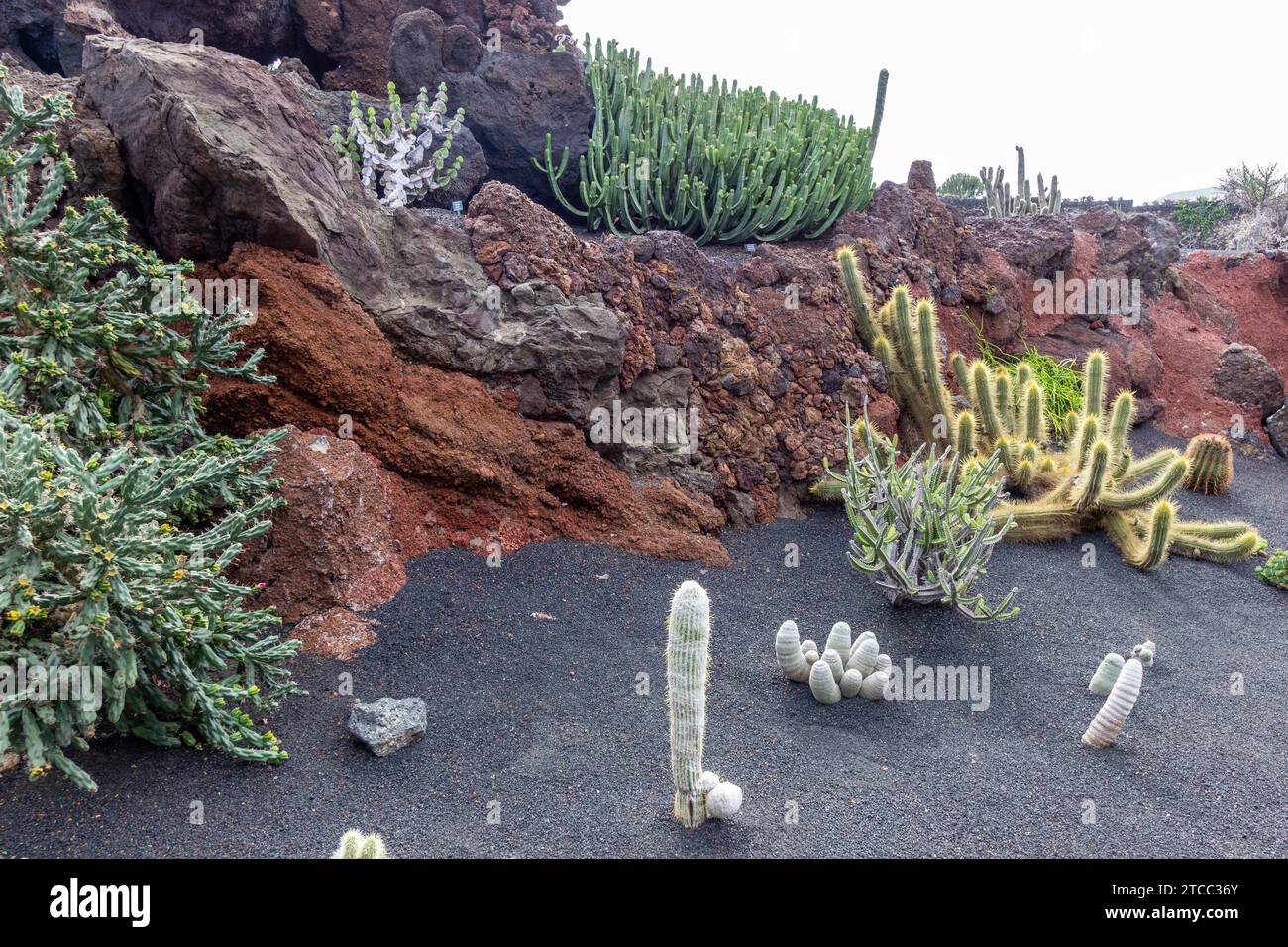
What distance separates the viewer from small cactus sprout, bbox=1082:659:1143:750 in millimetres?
3584

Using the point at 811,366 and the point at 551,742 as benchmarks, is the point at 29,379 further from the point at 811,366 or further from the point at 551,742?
the point at 811,366

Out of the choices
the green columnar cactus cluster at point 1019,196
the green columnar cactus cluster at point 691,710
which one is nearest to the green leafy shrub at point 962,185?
the green columnar cactus cluster at point 1019,196

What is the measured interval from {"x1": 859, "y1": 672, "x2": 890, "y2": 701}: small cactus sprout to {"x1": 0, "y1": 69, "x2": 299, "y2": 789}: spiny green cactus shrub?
226 centimetres

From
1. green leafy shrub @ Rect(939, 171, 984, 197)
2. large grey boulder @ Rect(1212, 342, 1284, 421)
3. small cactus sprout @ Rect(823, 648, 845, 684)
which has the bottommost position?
small cactus sprout @ Rect(823, 648, 845, 684)

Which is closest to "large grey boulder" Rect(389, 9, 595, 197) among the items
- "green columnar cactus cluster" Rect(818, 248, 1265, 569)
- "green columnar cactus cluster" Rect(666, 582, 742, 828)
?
"green columnar cactus cluster" Rect(818, 248, 1265, 569)

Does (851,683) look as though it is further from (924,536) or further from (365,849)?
(365,849)

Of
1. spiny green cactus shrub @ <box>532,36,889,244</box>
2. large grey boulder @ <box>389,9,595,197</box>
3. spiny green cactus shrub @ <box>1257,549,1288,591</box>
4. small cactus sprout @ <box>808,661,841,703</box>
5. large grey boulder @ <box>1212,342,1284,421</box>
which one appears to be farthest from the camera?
large grey boulder @ <box>1212,342,1284,421</box>

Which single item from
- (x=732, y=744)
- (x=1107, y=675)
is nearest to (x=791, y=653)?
(x=732, y=744)

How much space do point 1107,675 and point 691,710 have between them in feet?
7.27

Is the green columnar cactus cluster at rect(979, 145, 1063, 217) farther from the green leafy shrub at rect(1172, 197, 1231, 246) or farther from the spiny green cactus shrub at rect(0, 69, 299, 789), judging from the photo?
the spiny green cactus shrub at rect(0, 69, 299, 789)

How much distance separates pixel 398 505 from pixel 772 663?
1.94 metres

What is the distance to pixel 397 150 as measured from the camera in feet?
19.7

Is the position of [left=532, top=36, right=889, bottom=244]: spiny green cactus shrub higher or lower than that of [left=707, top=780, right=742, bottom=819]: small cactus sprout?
higher

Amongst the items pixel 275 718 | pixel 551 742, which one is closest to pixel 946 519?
pixel 551 742
